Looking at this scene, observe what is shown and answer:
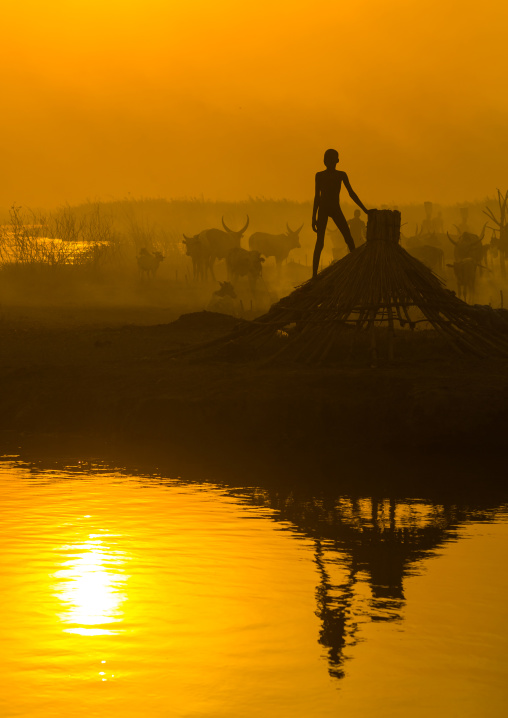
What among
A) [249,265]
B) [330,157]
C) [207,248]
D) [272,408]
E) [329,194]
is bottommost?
[272,408]

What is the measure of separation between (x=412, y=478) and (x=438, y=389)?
1524 millimetres

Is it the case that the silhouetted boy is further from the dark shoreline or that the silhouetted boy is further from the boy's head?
the dark shoreline

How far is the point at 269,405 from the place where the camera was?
11.4 m

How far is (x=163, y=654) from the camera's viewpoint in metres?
5.57

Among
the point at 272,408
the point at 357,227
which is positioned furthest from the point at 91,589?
the point at 357,227

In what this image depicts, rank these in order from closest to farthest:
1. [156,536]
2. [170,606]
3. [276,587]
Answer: [170,606]
[276,587]
[156,536]

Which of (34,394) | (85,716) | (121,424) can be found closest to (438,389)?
(121,424)

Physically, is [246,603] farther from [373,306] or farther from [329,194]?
[329,194]

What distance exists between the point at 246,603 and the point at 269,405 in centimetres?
499

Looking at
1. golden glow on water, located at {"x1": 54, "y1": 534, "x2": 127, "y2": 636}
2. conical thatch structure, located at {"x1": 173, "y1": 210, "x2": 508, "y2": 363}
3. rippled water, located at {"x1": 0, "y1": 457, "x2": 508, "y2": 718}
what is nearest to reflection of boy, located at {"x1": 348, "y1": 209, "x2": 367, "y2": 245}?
conical thatch structure, located at {"x1": 173, "y1": 210, "x2": 508, "y2": 363}

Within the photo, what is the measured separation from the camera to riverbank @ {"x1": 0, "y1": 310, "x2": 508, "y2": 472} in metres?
10.9

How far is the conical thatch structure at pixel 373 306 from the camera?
520 inches

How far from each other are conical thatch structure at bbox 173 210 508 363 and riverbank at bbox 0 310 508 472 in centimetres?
40

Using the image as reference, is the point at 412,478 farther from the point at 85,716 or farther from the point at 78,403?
the point at 85,716
